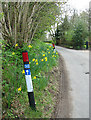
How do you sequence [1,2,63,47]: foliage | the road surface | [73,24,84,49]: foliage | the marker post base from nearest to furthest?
the marker post base, the road surface, [1,2,63,47]: foliage, [73,24,84,49]: foliage

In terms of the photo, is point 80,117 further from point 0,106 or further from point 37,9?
point 37,9

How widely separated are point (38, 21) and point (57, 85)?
2885 mm

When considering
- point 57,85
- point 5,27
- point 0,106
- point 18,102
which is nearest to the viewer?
point 0,106

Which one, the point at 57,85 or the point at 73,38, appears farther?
the point at 73,38

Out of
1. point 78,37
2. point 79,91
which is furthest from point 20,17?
point 78,37

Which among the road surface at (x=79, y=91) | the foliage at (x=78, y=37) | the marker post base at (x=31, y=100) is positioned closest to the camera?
the marker post base at (x=31, y=100)

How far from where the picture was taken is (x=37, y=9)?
5441mm

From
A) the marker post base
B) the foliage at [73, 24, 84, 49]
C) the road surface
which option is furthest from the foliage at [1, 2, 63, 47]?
the foliage at [73, 24, 84, 49]

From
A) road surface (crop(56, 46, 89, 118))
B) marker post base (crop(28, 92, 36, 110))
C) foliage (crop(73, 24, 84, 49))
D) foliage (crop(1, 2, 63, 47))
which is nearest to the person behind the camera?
marker post base (crop(28, 92, 36, 110))

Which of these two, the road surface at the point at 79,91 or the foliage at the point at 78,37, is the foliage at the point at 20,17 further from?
the foliage at the point at 78,37

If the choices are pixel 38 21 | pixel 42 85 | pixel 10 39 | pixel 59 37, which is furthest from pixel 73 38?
pixel 42 85

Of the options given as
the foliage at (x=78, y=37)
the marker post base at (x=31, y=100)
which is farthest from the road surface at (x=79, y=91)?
the foliage at (x=78, y=37)

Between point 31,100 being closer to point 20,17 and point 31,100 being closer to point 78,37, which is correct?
point 20,17

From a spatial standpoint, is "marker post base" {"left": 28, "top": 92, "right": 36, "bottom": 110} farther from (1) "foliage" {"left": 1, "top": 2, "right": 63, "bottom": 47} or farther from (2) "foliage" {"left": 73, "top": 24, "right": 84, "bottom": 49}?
(2) "foliage" {"left": 73, "top": 24, "right": 84, "bottom": 49}
